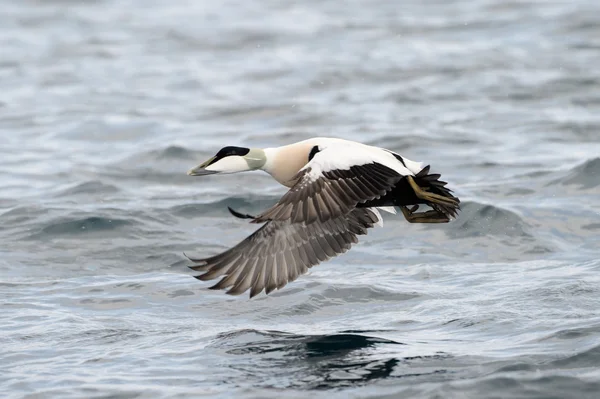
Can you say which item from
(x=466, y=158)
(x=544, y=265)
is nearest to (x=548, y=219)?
(x=544, y=265)

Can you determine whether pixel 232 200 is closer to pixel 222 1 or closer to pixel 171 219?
pixel 171 219

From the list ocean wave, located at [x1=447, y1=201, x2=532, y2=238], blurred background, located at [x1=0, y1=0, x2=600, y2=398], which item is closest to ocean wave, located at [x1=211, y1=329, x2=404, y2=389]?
blurred background, located at [x1=0, y1=0, x2=600, y2=398]

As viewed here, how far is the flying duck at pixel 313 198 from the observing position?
7055mm

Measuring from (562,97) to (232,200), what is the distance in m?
6.46

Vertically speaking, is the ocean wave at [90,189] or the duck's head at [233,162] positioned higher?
the duck's head at [233,162]

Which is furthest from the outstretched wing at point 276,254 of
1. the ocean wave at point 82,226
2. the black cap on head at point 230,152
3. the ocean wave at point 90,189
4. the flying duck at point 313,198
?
the ocean wave at point 90,189

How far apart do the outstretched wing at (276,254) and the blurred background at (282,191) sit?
16.3 inches

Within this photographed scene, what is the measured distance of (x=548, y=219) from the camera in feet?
35.6

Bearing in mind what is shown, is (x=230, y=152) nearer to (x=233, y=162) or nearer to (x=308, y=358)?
(x=233, y=162)

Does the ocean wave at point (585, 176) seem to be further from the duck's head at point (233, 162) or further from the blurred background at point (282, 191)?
the duck's head at point (233, 162)

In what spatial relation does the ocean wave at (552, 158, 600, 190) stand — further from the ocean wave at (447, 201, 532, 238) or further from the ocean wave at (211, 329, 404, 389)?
the ocean wave at (211, 329, 404, 389)

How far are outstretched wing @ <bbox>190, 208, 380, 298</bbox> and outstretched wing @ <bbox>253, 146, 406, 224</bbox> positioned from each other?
44 cm

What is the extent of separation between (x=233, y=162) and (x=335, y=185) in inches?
35.1

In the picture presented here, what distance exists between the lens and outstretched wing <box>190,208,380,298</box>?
24.8 feet
